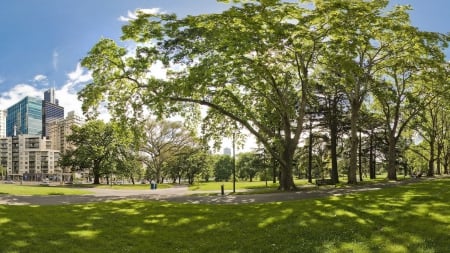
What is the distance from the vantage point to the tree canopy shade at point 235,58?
26.8 metres

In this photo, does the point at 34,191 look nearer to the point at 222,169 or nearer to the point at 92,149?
the point at 92,149

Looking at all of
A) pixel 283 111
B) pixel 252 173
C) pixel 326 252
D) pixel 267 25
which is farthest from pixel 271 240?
pixel 252 173

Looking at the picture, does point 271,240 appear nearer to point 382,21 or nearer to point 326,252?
point 326,252

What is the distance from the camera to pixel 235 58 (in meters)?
28.8

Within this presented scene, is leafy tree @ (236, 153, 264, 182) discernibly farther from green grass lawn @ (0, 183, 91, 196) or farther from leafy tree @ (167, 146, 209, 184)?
green grass lawn @ (0, 183, 91, 196)

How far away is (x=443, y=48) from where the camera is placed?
38.4m

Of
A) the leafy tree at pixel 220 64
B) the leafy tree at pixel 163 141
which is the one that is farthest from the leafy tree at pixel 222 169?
the leafy tree at pixel 220 64

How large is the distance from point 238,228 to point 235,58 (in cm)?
1594

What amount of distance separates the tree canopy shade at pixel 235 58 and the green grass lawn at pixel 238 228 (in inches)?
464

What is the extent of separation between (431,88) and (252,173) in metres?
76.2

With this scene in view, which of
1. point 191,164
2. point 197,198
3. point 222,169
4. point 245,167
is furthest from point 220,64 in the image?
point 222,169

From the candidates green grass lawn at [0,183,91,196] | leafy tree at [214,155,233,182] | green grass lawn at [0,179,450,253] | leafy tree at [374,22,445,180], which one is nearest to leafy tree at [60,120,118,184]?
green grass lawn at [0,183,91,196]

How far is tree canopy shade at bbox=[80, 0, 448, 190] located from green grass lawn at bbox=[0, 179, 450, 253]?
38.7 ft

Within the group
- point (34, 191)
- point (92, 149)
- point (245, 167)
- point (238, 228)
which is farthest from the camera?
point (245, 167)
